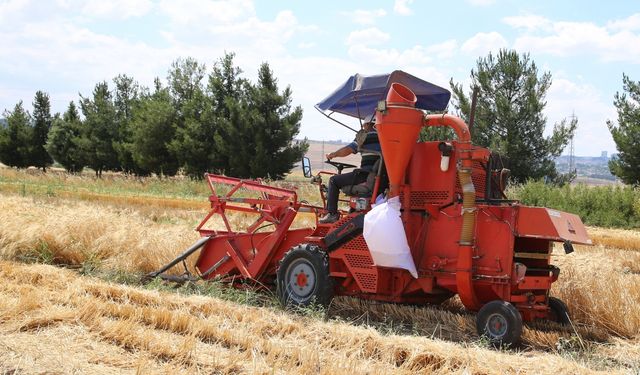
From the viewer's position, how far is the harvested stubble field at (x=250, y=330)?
5.10 meters

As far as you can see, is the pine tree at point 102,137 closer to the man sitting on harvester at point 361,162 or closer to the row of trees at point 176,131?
the row of trees at point 176,131

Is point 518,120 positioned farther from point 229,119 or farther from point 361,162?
point 361,162

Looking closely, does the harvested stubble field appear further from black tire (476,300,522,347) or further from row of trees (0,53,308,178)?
row of trees (0,53,308,178)

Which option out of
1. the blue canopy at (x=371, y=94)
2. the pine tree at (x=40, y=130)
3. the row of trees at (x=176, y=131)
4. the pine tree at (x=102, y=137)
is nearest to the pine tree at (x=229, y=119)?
the row of trees at (x=176, y=131)

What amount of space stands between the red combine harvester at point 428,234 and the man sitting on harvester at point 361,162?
17 centimetres

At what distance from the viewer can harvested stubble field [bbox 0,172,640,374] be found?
5.10m

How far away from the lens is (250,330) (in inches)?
246

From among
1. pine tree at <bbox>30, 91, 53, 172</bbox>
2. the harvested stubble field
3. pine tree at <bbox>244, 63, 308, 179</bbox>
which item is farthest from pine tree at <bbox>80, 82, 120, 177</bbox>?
the harvested stubble field

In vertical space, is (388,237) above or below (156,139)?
below

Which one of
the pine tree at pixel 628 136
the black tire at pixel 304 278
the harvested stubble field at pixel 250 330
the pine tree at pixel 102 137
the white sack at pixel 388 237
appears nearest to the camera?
the harvested stubble field at pixel 250 330

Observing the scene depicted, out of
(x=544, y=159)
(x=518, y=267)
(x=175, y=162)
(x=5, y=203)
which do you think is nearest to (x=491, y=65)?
(x=544, y=159)

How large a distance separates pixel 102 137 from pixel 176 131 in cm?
1082

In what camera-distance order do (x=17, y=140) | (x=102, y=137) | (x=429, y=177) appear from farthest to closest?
(x=17, y=140) → (x=102, y=137) → (x=429, y=177)

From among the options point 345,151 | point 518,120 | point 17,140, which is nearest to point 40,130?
point 17,140
